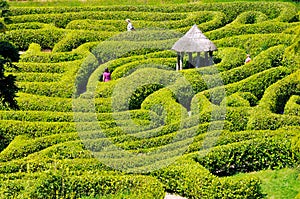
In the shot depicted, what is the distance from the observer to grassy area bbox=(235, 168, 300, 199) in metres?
25.9

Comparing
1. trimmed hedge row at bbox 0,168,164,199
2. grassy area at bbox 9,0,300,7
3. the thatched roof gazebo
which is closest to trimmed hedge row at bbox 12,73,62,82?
the thatched roof gazebo

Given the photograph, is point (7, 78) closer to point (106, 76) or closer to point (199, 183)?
point (199, 183)

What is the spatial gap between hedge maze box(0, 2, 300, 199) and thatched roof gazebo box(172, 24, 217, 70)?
932 millimetres

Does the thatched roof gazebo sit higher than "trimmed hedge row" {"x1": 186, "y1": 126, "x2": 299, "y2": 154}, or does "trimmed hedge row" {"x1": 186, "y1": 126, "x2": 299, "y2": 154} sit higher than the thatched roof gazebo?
the thatched roof gazebo

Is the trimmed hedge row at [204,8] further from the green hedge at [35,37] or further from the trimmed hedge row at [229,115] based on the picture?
the trimmed hedge row at [229,115]

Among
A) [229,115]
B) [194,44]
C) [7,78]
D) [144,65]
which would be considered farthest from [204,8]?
[7,78]

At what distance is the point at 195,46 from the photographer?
37.5 metres

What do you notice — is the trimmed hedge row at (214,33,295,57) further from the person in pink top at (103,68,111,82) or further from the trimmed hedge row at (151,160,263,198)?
the trimmed hedge row at (151,160,263,198)

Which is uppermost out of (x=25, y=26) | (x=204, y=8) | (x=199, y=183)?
(x=204, y=8)

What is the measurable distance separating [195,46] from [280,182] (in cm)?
1264

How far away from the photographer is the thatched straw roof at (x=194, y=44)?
37469 millimetres

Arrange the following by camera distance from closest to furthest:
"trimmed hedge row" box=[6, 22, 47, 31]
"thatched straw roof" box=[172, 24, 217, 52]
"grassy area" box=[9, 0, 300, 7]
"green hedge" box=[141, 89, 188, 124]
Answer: "green hedge" box=[141, 89, 188, 124], "thatched straw roof" box=[172, 24, 217, 52], "trimmed hedge row" box=[6, 22, 47, 31], "grassy area" box=[9, 0, 300, 7]

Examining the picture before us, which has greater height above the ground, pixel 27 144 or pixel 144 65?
pixel 144 65

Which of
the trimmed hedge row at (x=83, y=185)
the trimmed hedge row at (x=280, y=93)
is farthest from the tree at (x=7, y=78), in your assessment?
the trimmed hedge row at (x=280, y=93)
